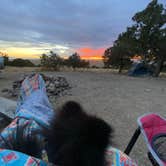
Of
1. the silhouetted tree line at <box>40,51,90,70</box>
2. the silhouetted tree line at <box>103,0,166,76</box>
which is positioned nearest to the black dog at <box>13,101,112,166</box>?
the silhouetted tree line at <box>103,0,166,76</box>

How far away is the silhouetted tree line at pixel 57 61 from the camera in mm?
12805

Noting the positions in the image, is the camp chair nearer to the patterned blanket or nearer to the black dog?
the patterned blanket

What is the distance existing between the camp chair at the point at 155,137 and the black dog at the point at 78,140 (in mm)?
483

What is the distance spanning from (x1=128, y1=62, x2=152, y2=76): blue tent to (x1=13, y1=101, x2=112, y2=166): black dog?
35.3 feet

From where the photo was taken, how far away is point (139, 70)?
11516 millimetres

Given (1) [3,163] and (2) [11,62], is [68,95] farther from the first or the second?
(2) [11,62]

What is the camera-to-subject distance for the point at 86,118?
0.77 m

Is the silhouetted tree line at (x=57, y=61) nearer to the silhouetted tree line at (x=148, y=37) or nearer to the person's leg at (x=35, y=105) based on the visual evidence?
the silhouetted tree line at (x=148, y=37)

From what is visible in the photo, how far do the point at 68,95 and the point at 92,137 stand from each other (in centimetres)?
465

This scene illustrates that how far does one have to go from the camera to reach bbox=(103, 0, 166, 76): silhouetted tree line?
10156 mm

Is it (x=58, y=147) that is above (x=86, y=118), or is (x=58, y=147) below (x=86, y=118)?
below

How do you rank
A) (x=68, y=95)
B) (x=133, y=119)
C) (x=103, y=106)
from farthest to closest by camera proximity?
(x=68, y=95) < (x=103, y=106) < (x=133, y=119)

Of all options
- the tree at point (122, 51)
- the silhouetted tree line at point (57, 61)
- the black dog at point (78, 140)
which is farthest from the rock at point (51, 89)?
the silhouetted tree line at point (57, 61)

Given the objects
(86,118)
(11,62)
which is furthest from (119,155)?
(11,62)
